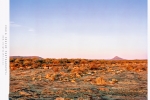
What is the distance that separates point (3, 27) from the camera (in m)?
2.76

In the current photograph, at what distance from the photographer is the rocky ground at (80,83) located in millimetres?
2801

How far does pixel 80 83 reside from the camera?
2.86 meters

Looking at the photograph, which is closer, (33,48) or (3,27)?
(3,27)

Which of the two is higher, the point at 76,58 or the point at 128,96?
the point at 76,58

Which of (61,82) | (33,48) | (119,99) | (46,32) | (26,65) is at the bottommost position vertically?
(119,99)

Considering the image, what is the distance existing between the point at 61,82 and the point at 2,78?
658 mm

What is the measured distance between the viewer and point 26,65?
2.98 m

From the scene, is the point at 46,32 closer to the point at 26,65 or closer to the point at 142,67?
the point at 26,65

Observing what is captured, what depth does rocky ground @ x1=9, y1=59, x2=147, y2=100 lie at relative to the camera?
9.19 feet

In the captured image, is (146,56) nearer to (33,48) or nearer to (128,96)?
(128,96)

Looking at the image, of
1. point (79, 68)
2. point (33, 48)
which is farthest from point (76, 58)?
point (33, 48)

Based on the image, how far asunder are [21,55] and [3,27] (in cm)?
40

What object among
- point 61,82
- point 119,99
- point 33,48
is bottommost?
point 119,99

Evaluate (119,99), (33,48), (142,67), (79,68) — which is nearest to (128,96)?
(119,99)
